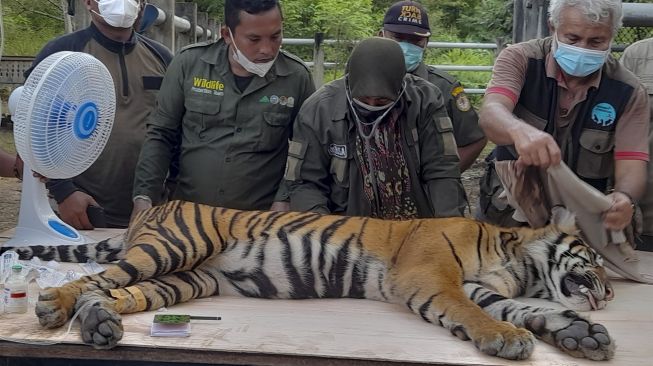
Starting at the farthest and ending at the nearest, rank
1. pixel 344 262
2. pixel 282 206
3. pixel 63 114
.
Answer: pixel 282 206 → pixel 63 114 → pixel 344 262

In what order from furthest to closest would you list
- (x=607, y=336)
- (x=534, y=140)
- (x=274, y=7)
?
1. (x=274, y=7)
2. (x=534, y=140)
3. (x=607, y=336)

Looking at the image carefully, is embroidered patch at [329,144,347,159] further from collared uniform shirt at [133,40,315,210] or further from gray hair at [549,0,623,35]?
gray hair at [549,0,623,35]

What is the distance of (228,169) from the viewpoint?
14.9ft

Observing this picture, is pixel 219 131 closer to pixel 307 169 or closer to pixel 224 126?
pixel 224 126

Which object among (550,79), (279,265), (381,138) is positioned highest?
(550,79)

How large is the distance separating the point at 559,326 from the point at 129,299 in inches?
63.2

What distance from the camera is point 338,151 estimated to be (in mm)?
4242

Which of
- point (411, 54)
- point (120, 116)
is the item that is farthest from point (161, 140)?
point (411, 54)

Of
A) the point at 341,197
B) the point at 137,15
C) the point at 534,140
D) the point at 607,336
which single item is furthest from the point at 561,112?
the point at 137,15

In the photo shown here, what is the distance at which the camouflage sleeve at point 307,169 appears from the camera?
4.23m

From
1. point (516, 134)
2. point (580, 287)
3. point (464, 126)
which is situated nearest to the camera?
point (580, 287)

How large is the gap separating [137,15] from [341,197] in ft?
5.52

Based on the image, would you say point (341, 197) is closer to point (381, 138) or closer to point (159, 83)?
point (381, 138)

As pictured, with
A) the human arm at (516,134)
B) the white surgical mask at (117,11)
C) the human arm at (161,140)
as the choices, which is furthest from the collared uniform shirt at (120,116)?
the human arm at (516,134)
